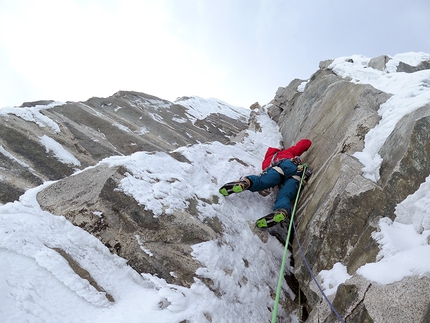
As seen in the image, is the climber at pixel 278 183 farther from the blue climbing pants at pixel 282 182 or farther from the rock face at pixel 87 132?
the rock face at pixel 87 132

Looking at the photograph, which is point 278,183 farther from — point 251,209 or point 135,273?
point 135,273

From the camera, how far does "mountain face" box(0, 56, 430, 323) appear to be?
414 centimetres

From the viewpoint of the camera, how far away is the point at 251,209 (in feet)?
21.6

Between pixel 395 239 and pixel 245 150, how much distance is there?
23.5 ft

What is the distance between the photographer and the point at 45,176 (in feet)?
25.1

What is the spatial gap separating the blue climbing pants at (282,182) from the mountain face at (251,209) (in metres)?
0.34

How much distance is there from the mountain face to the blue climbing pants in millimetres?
345

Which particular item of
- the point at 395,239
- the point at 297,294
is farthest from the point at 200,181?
the point at 395,239

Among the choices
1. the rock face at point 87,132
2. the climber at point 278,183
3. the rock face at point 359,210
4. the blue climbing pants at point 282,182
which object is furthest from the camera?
the rock face at point 87,132

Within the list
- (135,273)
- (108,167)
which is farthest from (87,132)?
(135,273)

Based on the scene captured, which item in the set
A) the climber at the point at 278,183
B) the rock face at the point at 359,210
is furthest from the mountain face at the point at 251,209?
the climber at the point at 278,183

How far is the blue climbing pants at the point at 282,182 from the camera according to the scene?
650 centimetres

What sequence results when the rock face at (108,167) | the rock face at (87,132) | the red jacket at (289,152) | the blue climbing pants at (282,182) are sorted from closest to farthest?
the rock face at (108,167) → the blue climbing pants at (282,182) → the rock face at (87,132) → the red jacket at (289,152)

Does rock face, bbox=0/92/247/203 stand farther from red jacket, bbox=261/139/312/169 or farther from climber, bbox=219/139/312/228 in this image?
climber, bbox=219/139/312/228
